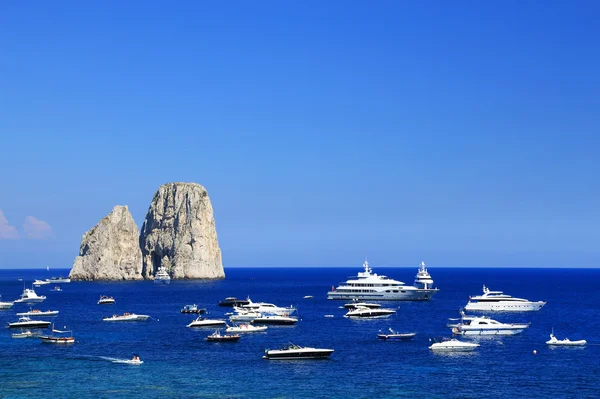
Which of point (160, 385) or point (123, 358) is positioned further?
point (123, 358)

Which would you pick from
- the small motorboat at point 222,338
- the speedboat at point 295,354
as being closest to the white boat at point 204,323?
the small motorboat at point 222,338

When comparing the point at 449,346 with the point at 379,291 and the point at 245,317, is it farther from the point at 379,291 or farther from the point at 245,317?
the point at 379,291

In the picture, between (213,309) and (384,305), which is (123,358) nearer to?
(213,309)

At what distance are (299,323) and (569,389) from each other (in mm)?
62379

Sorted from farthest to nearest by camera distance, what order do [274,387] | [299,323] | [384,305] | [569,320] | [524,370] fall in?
[384,305], [569,320], [299,323], [524,370], [274,387]

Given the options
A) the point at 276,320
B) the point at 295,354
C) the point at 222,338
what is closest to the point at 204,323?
the point at 276,320

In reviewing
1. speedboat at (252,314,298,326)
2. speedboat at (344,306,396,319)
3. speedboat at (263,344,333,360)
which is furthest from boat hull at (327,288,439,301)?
speedboat at (263,344,333,360)

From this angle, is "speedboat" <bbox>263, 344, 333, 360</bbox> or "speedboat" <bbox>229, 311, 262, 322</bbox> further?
"speedboat" <bbox>229, 311, 262, 322</bbox>

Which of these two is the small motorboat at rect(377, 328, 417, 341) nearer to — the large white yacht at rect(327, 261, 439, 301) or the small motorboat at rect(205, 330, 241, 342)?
the small motorboat at rect(205, 330, 241, 342)

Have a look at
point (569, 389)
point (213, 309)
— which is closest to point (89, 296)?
point (213, 309)

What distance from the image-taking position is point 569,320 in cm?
13212

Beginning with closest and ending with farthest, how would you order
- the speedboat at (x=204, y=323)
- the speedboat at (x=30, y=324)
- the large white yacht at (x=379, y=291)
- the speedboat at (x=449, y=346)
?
the speedboat at (x=449, y=346) < the speedboat at (x=30, y=324) < the speedboat at (x=204, y=323) < the large white yacht at (x=379, y=291)

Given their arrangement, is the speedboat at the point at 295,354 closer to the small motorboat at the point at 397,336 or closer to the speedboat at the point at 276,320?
the small motorboat at the point at 397,336

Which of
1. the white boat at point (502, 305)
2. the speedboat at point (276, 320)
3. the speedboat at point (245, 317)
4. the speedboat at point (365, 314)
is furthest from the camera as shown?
the white boat at point (502, 305)
